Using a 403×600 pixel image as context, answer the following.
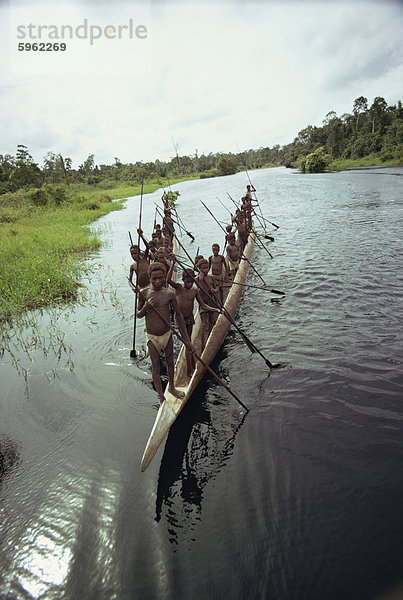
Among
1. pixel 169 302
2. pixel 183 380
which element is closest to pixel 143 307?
pixel 169 302

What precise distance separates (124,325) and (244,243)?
22.5 feet

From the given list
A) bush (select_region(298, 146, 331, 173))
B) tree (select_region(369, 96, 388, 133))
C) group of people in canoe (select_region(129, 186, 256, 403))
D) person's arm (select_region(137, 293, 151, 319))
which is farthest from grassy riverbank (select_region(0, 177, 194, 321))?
tree (select_region(369, 96, 388, 133))

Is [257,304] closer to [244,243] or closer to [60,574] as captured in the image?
[244,243]

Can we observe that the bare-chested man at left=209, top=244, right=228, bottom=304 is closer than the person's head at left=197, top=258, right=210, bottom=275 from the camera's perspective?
No

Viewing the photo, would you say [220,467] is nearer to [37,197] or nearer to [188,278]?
[188,278]

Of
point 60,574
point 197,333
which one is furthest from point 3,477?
point 197,333

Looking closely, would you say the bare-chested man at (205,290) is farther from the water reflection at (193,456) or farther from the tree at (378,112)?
the tree at (378,112)

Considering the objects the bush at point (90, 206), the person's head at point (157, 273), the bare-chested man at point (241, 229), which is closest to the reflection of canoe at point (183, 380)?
the person's head at point (157, 273)

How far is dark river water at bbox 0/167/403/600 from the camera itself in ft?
10.3

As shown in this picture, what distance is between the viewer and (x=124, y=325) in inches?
335

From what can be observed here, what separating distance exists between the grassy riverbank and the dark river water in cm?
219

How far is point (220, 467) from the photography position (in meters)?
4.25

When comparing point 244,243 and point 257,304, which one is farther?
point 244,243

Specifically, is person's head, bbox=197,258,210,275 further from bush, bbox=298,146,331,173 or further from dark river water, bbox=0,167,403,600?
bush, bbox=298,146,331,173
